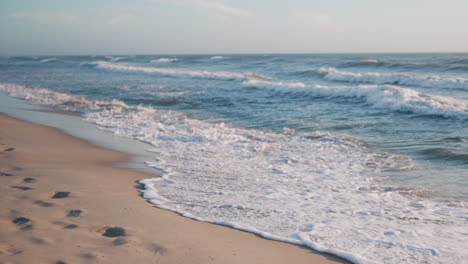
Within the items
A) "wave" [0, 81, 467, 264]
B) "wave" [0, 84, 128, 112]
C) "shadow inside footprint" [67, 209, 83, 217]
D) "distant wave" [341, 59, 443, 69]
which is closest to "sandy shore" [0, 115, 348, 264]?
"shadow inside footprint" [67, 209, 83, 217]

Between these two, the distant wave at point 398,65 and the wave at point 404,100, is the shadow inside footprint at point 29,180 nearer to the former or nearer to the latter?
the wave at point 404,100

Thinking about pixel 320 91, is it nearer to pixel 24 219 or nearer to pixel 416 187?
pixel 416 187

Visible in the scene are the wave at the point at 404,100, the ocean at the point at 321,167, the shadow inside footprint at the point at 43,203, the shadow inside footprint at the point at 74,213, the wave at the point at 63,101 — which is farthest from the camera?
the wave at the point at 63,101

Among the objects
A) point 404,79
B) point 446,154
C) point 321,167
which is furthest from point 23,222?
point 404,79

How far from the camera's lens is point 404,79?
20531mm

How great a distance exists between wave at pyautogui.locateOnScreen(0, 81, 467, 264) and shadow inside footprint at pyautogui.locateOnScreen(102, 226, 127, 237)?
818 mm

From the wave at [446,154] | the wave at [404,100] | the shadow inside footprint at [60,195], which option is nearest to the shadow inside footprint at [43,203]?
the shadow inside footprint at [60,195]

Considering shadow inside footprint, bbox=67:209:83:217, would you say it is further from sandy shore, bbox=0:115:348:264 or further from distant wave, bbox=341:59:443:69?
distant wave, bbox=341:59:443:69

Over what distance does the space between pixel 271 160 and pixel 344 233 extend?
303 cm

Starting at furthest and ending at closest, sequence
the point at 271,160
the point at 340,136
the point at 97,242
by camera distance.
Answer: the point at 340,136
the point at 271,160
the point at 97,242

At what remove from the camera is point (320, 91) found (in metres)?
17.3

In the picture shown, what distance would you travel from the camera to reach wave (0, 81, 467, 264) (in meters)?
3.72

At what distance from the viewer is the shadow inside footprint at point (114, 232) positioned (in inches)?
145

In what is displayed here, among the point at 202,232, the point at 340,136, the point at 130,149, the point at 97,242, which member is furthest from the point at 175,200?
the point at 340,136
